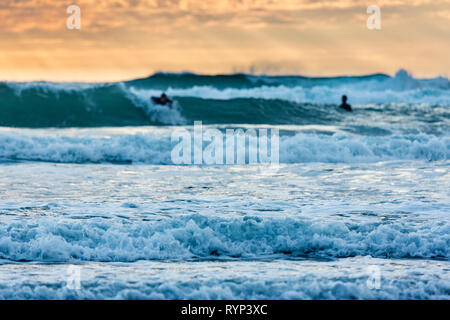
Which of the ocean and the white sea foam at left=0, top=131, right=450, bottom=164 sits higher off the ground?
the white sea foam at left=0, top=131, right=450, bottom=164

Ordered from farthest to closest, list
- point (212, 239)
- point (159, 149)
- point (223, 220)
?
point (159, 149) → point (223, 220) → point (212, 239)

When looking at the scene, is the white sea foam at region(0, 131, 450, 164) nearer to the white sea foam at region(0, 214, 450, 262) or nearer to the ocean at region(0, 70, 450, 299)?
the ocean at region(0, 70, 450, 299)

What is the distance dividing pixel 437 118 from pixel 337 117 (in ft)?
13.7

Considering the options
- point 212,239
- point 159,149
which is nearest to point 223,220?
point 212,239

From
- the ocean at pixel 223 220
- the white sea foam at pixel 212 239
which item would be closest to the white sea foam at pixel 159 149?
the ocean at pixel 223 220

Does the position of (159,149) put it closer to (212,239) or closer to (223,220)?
(223,220)

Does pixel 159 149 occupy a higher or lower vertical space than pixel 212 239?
higher

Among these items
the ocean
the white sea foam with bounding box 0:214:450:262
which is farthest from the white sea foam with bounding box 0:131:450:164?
the white sea foam with bounding box 0:214:450:262

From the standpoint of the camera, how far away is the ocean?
5.36 metres

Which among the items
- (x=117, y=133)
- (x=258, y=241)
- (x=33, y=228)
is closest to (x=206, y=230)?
(x=258, y=241)

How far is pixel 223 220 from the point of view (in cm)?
721

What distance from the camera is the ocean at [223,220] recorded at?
536 cm

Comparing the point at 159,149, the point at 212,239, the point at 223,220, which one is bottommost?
the point at 212,239
